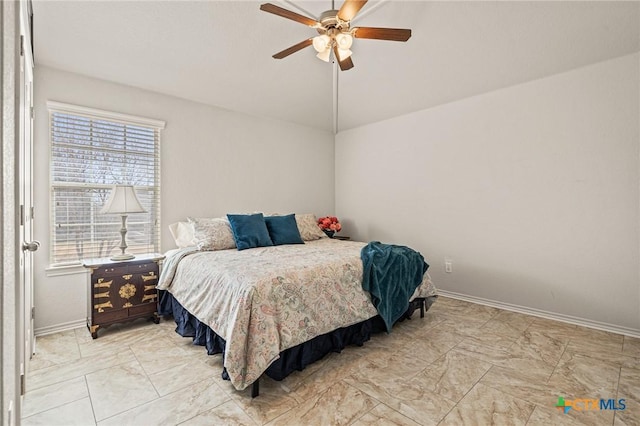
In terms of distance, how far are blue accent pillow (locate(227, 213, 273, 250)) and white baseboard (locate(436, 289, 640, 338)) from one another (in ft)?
8.25

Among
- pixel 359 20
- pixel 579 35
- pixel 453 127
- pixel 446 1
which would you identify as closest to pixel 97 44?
pixel 359 20

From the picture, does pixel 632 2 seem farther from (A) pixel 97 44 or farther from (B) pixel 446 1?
(A) pixel 97 44

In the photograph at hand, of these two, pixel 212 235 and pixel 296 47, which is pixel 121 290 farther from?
pixel 296 47

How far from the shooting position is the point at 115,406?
5.90 feet

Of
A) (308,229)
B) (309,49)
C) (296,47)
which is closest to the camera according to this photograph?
(296,47)

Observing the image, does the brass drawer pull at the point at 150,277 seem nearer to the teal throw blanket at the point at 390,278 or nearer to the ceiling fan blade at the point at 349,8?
the teal throw blanket at the point at 390,278

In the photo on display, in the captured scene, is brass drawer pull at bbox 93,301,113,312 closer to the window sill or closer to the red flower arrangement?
the window sill

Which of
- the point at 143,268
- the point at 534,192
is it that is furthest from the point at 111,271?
the point at 534,192

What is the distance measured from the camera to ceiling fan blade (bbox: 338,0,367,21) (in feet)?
6.53

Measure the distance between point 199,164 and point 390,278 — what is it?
105 inches

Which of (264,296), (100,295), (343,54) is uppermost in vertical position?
(343,54)

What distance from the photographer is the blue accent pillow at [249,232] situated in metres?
3.21

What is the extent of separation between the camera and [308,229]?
4.03 meters

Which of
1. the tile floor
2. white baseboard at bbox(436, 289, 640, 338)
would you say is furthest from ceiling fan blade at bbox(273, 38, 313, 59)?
white baseboard at bbox(436, 289, 640, 338)
